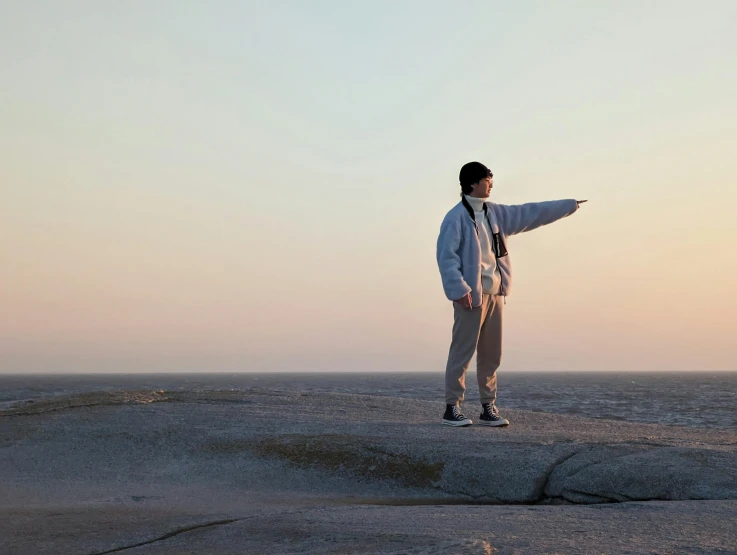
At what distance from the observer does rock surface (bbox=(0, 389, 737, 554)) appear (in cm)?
293

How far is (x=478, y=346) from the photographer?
6559 millimetres

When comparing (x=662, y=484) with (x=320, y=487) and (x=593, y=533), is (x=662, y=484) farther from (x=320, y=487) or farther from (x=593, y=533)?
(x=320, y=487)

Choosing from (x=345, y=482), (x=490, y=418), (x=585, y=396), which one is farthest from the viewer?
(x=585, y=396)

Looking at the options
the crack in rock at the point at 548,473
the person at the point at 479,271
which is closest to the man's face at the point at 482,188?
the person at the point at 479,271

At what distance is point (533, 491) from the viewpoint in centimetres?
433

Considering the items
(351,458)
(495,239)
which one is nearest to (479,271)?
(495,239)

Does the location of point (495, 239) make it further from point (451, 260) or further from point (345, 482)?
point (345, 482)

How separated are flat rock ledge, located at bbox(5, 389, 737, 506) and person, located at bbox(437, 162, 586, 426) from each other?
16.7 inches

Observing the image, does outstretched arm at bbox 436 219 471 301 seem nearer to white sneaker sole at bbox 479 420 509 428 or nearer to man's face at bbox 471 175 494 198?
man's face at bbox 471 175 494 198

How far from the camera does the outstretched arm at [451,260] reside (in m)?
6.11

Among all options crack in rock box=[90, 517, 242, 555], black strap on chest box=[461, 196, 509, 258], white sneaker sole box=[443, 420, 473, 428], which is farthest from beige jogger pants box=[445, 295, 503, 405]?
crack in rock box=[90, 517, 242, 555]

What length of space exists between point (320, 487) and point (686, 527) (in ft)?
8.04

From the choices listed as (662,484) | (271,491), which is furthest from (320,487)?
(662,484)

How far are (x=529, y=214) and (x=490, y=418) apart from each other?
6.21ft
